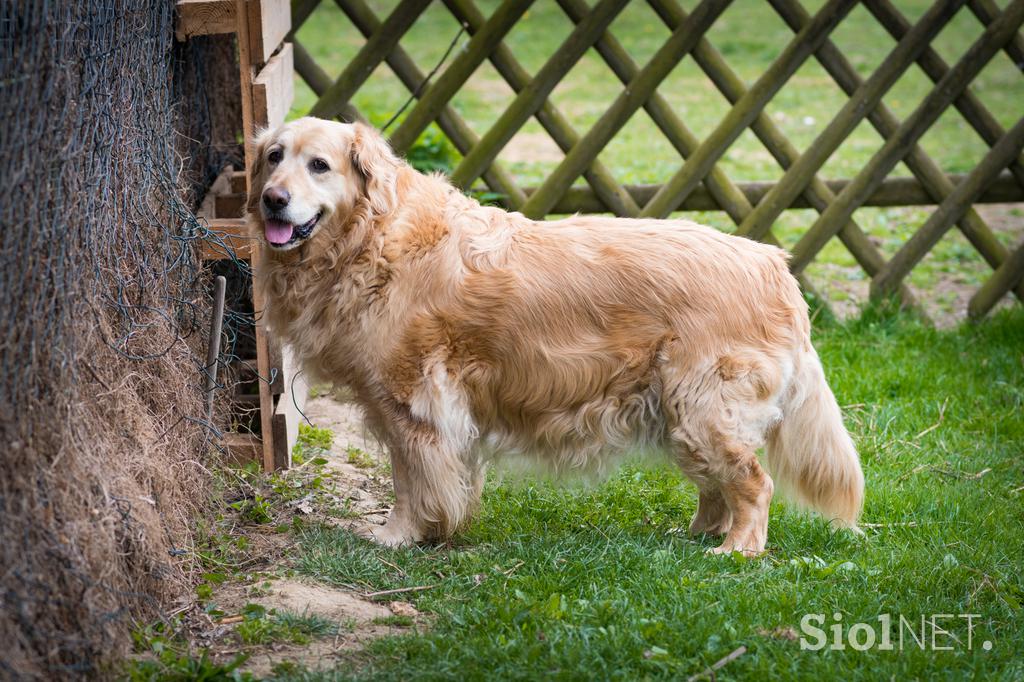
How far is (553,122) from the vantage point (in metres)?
5.75

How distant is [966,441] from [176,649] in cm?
348

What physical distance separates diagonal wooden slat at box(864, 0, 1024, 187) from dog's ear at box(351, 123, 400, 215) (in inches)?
131

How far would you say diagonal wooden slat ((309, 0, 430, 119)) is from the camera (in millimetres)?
5359

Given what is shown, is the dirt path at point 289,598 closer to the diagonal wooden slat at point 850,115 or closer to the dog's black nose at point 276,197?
the dog's black nose at point 276,197

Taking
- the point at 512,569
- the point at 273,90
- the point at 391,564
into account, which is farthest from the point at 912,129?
the point at 391,564

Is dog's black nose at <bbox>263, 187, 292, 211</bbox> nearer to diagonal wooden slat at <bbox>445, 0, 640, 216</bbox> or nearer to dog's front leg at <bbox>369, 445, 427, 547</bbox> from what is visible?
dog's front leg at <bbox>369, 445, 427, 547</bbox>

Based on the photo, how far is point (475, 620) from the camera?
3.12m

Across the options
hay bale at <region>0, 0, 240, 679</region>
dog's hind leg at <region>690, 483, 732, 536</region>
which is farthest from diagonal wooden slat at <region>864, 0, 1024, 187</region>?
hay bale at <region>0, 0, 240, 679</region>

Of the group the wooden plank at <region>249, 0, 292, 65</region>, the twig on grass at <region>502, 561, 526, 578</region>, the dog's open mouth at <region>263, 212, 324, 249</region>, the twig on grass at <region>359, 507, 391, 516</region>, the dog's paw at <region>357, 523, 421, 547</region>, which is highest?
the wooden plank at <region>249, 0, 292, 65</region>

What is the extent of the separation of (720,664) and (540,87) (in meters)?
3.53

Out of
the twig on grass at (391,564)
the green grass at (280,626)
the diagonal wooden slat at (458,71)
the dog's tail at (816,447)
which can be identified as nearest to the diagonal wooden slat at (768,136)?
the diagonal wooden slat at (458,71)

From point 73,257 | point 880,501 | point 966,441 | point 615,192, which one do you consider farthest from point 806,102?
point 73,257

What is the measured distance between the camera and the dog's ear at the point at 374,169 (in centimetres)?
363

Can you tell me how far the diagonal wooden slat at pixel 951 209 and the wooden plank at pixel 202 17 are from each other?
3.96 metres
